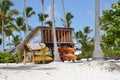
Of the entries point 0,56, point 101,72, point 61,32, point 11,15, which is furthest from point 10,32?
point 101,72

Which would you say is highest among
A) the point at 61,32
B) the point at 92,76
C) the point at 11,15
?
the point at 11,15

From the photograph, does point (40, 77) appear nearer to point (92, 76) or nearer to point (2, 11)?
point (92, 76)

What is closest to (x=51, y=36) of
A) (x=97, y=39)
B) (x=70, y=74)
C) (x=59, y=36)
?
(x=59, y=36)

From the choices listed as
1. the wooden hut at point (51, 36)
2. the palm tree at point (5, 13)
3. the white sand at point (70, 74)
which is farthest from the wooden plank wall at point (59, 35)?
the palm tree at point (5, 13)

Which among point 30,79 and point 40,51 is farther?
point 40,51

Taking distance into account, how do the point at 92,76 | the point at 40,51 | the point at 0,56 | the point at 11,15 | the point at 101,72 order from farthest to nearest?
the point at 11,15 → the point at 0,56 → the point at 40,51 → the point at 101,72 → the point at 92,76

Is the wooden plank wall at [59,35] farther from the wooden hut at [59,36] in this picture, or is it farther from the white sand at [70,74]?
the white sand at [70,74]

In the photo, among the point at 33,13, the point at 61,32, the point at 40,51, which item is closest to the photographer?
the point at 40,51

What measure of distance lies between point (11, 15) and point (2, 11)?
1800mm

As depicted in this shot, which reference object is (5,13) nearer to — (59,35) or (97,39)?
(59,35)

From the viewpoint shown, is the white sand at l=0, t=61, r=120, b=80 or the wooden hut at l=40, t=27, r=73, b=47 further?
the wooden hut at l=40, t=27, r=73, b=47

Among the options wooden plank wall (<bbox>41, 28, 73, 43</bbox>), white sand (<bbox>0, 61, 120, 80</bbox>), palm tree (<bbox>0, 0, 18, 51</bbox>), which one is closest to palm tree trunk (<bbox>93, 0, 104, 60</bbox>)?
white sand (<bbox>0, 61, 120, 80</bbox>)

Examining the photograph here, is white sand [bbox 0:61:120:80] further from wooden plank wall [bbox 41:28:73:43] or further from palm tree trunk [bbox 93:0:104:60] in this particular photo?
wooden plank wall [bbox 41:28:73:43]

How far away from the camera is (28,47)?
36.2 meters
